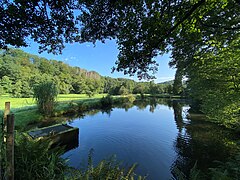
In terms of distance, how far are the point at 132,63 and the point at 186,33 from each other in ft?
4.56

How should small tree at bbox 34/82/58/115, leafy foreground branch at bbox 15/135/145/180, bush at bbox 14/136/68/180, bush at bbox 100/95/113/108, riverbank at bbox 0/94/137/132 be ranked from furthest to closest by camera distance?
bush at bbox 100/95/113/108 < small tree at bbox 34/82/58/115 < riverbank at bbox 0/94/137/132 < bush at bbox 14/136/68/180 < leafy foreground branch at bbox 15/135/145/180

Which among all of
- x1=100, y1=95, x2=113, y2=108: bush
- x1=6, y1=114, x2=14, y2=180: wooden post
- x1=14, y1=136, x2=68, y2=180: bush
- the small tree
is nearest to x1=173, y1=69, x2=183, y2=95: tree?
x1=14, y1=136, x2=68, y2=180: bush

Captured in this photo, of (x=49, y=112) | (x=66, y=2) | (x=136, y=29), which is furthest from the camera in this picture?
(x=49, y=112)

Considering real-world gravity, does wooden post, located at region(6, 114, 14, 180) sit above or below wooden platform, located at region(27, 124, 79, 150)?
above

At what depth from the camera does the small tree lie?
453 inches

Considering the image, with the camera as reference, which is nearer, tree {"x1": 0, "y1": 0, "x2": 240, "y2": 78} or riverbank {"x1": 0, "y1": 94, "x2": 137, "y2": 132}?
tree {"x1": 0, "y1": 0, "x2": 240, "y2": 78}

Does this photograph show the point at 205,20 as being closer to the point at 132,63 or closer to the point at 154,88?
the point at 132,63

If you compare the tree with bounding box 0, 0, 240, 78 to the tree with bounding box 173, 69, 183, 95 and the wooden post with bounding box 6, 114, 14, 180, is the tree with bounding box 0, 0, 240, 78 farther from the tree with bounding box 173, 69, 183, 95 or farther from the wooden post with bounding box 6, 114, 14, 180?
the tree with bounding box 173, 69, 183, 95

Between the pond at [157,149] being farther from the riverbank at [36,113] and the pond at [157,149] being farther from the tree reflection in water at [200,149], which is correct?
the riverbank at [36,113]

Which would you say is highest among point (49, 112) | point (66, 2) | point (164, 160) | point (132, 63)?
point (66, 2)

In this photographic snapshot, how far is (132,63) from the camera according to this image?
3051 millimetres

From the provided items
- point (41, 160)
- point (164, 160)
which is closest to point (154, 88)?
point (164, 160)

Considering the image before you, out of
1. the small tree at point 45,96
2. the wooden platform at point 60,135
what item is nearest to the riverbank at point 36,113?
the small tree at point 45,96

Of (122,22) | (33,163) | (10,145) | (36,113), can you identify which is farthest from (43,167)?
(36,113)
